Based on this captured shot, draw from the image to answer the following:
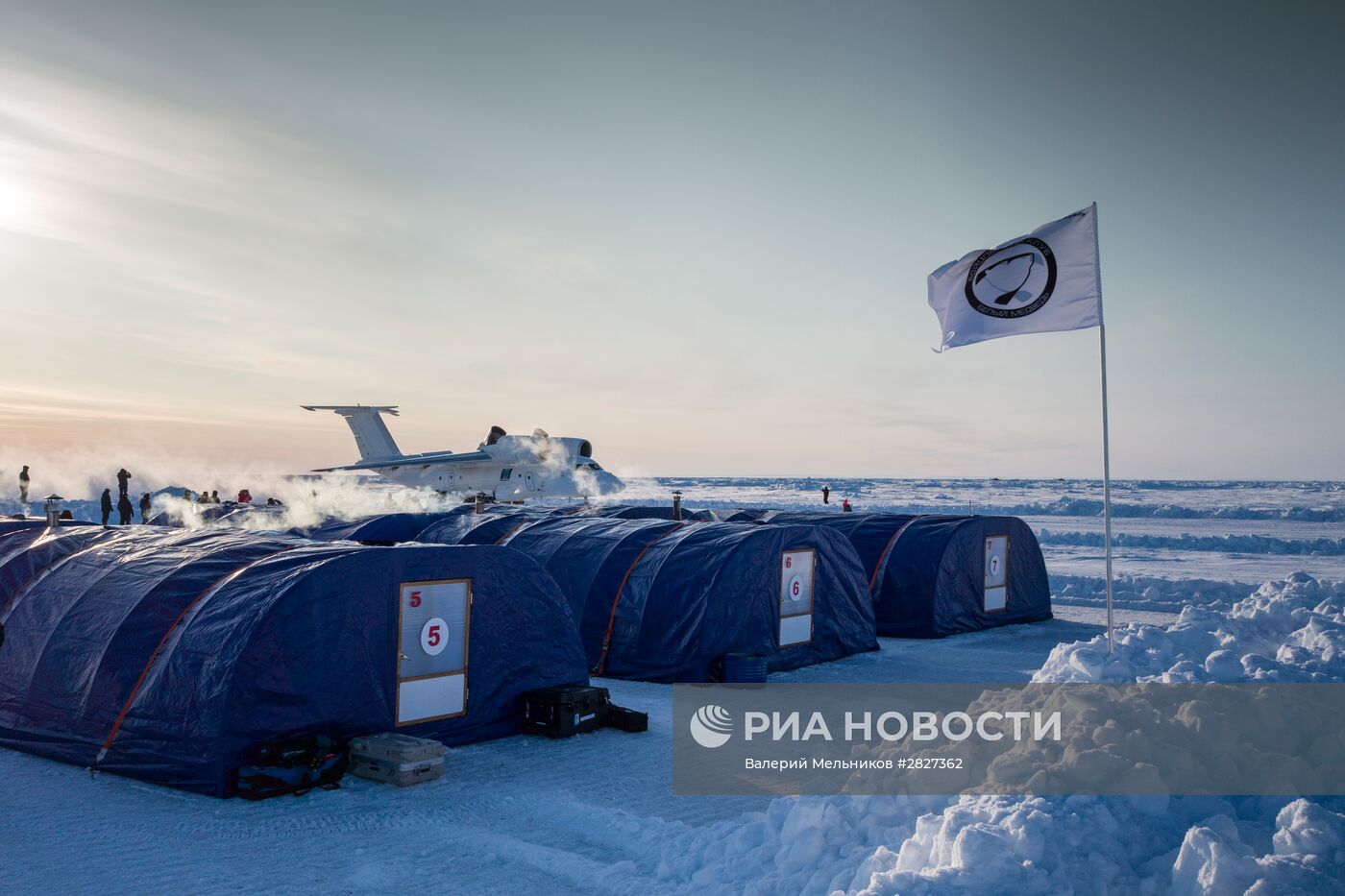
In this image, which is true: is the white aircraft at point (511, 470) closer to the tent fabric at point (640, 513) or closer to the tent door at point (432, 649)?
the tent fabric at point (640, 513)

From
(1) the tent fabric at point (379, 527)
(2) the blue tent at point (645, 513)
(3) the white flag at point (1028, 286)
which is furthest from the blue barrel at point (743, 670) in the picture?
(2) the blue tent at point (645, 513)

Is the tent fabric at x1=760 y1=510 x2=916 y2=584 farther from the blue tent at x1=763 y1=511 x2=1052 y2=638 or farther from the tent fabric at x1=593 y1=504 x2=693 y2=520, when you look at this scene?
the tent fabric at x1=593 y1=504 x2=693 y2=520

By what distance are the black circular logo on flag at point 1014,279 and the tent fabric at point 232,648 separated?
619cm

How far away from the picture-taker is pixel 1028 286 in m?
10.8

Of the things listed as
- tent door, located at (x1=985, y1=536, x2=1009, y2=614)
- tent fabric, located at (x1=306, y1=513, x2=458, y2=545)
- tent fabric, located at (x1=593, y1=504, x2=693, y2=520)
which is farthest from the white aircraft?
tent door, located at (x1=985, y1=536, x2=1009, y2=614)

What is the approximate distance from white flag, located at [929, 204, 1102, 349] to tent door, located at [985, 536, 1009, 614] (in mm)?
9315

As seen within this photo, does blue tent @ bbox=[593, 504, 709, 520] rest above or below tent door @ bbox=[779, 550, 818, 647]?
above

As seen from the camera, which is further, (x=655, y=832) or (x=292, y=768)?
(x=292, y=768)

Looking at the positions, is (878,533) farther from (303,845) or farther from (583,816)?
(303,845)

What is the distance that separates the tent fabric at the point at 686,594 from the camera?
13.7 metres

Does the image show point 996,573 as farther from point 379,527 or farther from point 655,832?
point 655,832

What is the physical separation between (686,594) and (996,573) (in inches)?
357

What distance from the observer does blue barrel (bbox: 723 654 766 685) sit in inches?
516

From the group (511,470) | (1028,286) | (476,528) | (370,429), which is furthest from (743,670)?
(370,429)
